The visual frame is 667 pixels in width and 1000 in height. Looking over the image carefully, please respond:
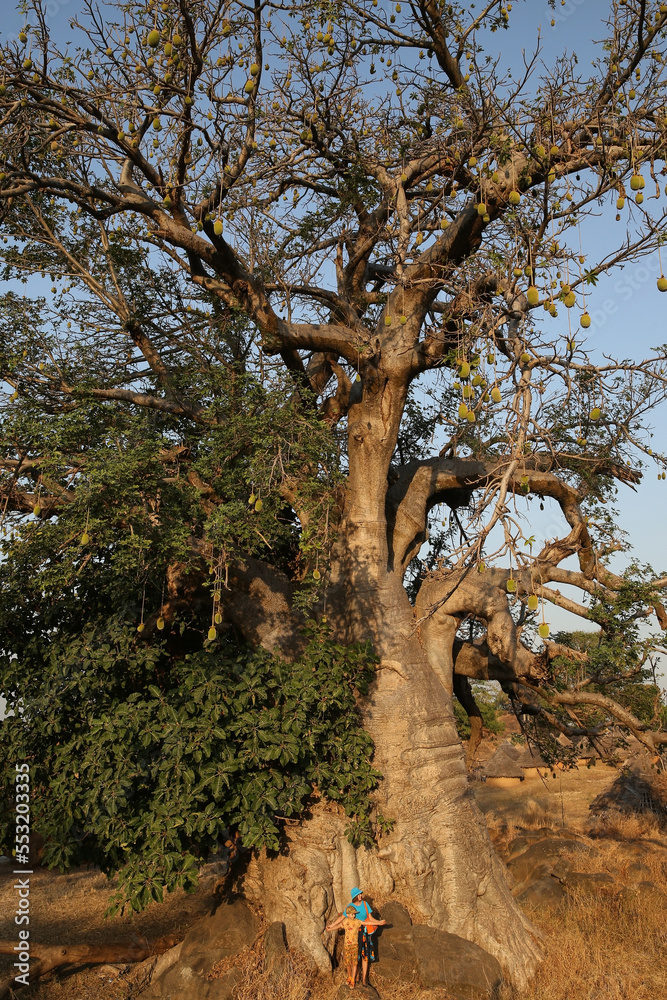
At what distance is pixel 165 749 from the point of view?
18.4 feet

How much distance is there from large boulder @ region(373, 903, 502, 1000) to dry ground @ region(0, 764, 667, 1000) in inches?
4.9

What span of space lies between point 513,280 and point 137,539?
11.6 ft

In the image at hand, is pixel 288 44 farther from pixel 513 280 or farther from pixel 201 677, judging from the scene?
pixel 201 677

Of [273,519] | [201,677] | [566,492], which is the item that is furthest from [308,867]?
[566,492]

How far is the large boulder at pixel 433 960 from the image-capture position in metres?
5.54

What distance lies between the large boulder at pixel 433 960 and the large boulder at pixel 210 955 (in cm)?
124

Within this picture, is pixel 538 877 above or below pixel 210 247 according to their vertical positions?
below

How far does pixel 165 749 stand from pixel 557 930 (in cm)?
465

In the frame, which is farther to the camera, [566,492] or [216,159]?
[566,492]

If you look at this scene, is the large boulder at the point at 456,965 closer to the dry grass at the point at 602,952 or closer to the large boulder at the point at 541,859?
the dry grass at the point at 602,952

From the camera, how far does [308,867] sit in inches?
245

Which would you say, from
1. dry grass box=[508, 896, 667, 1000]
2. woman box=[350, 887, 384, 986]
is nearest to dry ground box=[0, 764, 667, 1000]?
dry grass box=[508, 896, 667, 1000]

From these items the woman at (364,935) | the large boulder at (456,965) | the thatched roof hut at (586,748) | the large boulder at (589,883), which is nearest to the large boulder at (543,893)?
the large boulder at (589,883)

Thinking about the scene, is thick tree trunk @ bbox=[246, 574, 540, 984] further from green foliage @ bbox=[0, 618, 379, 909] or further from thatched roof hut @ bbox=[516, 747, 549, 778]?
thatched roof hut @ bbox=[516, 747, 549, 778]
